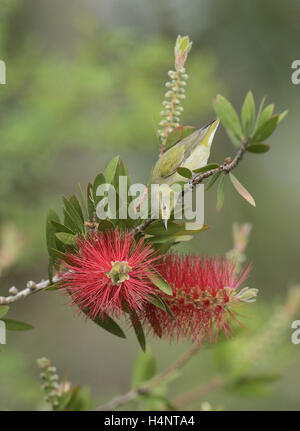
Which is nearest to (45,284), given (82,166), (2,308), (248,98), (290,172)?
(2,308)

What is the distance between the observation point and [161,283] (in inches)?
21.2

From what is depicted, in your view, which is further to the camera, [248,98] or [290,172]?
[290,172]

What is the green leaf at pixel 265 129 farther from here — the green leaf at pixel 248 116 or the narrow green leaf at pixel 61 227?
the narrow green leaf at pixel 61 227

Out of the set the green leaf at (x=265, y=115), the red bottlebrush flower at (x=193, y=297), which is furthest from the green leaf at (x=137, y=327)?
the green leaf at (x=265, y=115)

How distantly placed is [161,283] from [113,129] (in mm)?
1563

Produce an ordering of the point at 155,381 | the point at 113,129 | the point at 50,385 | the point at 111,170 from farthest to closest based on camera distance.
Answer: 1. the point at 113,129
2. the point at 155,381
3. the point at 50,385
4. the point at 111,170

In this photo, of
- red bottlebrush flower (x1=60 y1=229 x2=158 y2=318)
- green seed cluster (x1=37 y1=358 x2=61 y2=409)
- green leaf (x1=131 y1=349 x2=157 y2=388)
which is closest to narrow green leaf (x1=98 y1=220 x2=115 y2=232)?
red bottlebrush flower (x1=60 y1=229 x2=158 y2=318)

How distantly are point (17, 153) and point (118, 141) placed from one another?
0.46m

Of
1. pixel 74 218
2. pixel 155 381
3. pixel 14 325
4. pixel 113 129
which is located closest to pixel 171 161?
pixel 74 218

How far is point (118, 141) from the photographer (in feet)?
6.88

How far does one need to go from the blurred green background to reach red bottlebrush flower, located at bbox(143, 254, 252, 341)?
15.4 inches

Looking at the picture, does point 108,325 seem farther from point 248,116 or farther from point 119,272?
point 248,116
